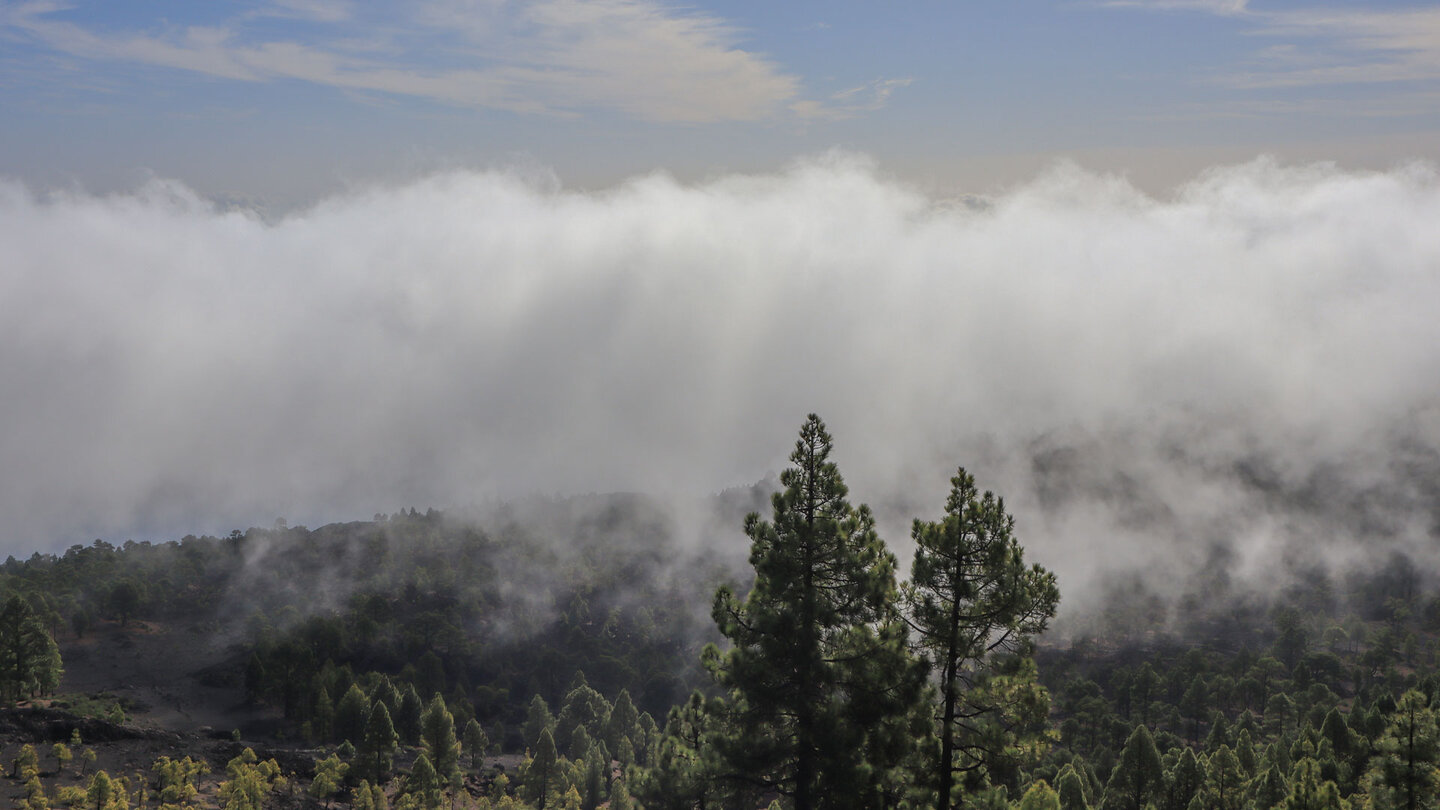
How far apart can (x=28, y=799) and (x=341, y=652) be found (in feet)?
400

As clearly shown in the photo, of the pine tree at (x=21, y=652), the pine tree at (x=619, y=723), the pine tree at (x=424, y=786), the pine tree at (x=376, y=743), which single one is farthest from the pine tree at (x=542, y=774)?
the pine tree at (x=21, y=652)

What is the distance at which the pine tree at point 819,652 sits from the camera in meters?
27.8

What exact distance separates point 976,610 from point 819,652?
5.03 m

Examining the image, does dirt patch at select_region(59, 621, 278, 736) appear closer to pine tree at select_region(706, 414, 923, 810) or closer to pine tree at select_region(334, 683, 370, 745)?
pine tree at select_region(334, 683, 370, 745)

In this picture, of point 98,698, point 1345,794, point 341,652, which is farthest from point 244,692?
point 1345,794

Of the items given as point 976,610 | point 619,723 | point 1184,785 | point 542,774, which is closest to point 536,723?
point 619,723

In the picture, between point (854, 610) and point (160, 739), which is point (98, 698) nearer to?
point (160, 739)

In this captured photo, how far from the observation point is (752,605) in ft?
94.3

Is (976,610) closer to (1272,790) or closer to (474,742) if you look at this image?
(1272,790)

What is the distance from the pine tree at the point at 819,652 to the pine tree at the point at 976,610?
4.11 ft

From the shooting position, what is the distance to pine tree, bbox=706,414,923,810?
27812 millimetres

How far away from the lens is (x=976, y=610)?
26391 mm

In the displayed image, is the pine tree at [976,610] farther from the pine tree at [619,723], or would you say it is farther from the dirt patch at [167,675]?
the dirt patch at [167,675]

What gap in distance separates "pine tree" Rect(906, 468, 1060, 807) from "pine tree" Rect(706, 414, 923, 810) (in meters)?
1.25
